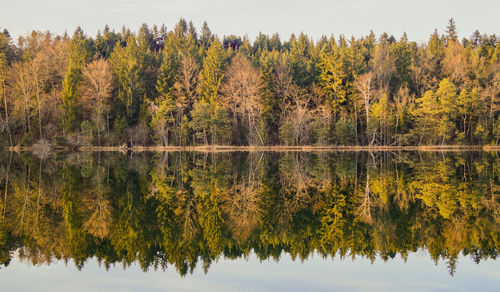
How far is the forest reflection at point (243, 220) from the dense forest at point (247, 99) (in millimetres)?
39352

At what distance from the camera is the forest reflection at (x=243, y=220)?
10.9 metres

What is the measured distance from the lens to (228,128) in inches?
2435

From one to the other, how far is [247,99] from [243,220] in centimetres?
4909

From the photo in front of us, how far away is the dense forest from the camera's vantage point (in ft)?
199

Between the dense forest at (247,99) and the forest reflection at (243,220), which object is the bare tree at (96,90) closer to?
the dense forest at (247,99)

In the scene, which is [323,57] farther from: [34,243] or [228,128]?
[34,243]

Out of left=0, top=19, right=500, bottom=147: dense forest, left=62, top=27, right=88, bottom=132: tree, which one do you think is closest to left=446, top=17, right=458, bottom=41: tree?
left=0, top=19, right=500, bottom=147: dense forest

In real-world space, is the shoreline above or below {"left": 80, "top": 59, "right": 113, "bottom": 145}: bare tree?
below

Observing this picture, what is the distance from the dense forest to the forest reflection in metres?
39.4

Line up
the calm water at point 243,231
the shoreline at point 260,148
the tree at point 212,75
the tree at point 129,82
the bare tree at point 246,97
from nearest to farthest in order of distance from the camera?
1. the calm water at point 243,231
2. the shoreline at point 260,148
3. the bare tree at point 246,97
4. the tree at point 212,75
5. the tree at point 129,82

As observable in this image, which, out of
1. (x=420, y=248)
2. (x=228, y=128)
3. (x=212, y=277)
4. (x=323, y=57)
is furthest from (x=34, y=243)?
(x=323, y=57)

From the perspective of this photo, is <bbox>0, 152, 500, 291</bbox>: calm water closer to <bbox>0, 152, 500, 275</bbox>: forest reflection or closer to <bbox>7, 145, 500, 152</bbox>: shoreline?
<bbox>0, 152, 500, 275</bbox>: forest reflection

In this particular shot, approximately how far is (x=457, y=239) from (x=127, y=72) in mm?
60810

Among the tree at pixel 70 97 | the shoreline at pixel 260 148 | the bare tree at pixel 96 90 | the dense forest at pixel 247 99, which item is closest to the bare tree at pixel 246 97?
the dense forest at pixel 247 99
